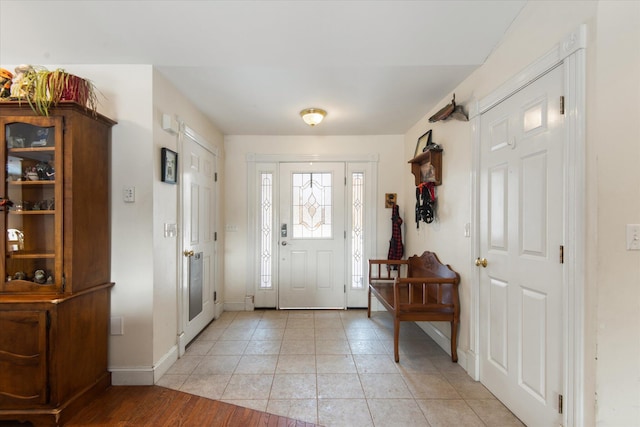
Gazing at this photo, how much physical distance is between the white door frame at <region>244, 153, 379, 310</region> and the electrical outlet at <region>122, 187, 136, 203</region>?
6.00 ft

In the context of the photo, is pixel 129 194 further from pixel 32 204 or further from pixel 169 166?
pixel 32 204

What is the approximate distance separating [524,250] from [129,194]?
275 cm

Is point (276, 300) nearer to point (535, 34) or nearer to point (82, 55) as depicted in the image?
point (82, 55)

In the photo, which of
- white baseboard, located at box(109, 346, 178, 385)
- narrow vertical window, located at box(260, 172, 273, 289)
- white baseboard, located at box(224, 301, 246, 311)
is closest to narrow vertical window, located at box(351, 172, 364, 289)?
narrow vertical window, located at box(260, 172, 273, 289)

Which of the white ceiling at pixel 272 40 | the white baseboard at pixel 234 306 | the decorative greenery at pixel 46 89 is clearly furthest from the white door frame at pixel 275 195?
the decorative greenery at pixel 46 89

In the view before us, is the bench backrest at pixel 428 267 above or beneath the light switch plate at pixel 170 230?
beneath

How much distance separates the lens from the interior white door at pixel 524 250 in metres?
1.55

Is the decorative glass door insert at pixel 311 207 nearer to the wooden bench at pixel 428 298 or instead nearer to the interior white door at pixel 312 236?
the interior white door at pixel 312 236

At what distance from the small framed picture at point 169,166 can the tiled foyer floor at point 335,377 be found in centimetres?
160

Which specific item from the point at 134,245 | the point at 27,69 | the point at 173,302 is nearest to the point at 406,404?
the point at 173,302

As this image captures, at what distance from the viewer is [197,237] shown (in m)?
3.08

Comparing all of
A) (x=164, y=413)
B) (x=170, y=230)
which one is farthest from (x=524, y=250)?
(x=170, y=230)

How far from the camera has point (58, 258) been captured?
1.83 metres

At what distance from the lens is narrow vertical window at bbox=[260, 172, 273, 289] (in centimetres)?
400
